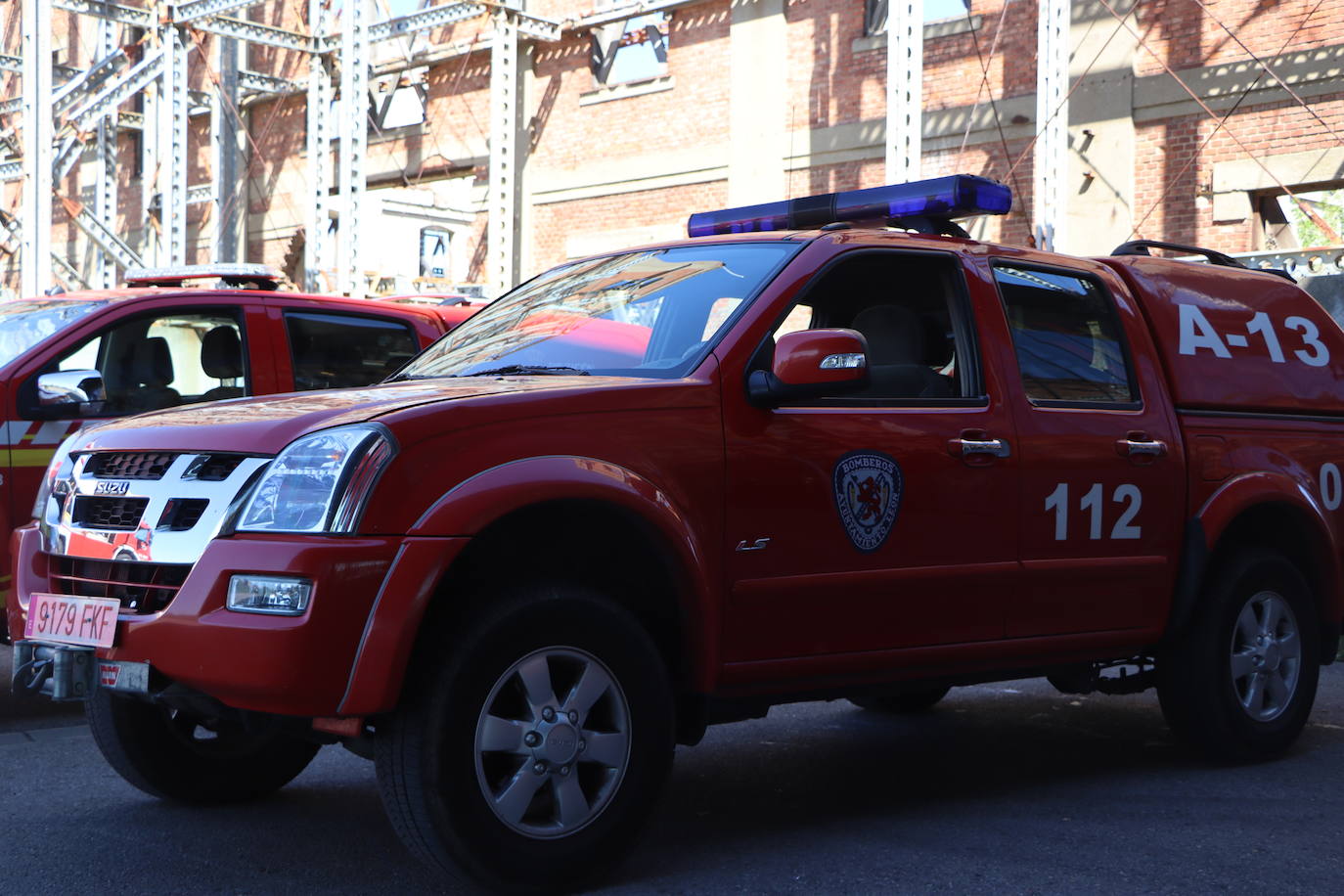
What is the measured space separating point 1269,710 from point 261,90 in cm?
2491

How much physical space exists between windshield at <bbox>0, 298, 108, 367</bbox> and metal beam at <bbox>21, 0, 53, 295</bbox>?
16.6 m

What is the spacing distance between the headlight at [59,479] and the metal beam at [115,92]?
23127 millimetres

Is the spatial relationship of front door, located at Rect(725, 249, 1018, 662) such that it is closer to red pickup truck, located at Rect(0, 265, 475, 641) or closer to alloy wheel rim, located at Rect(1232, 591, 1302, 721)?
alloy wheel rim, located at Rect(1232, 591, 1302, 721)

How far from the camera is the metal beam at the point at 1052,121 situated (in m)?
16.8

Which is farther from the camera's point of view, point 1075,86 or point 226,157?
point 226,157

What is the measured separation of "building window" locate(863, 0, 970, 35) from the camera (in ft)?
61.1

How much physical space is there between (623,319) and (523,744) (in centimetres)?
152

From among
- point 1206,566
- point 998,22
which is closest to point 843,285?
point 1206,566

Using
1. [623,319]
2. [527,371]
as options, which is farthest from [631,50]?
[527,371]

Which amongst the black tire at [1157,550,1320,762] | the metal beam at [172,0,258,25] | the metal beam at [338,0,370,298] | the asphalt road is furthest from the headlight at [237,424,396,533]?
the metal beam at [172,0,258,25]

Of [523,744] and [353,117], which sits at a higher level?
[353,117]

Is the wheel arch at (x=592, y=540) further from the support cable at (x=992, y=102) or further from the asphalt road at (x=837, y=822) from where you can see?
the support cable at (x=992, y=102)

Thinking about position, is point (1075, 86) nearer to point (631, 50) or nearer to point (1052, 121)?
point (1052, 121)

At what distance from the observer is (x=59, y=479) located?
466 centimetres
